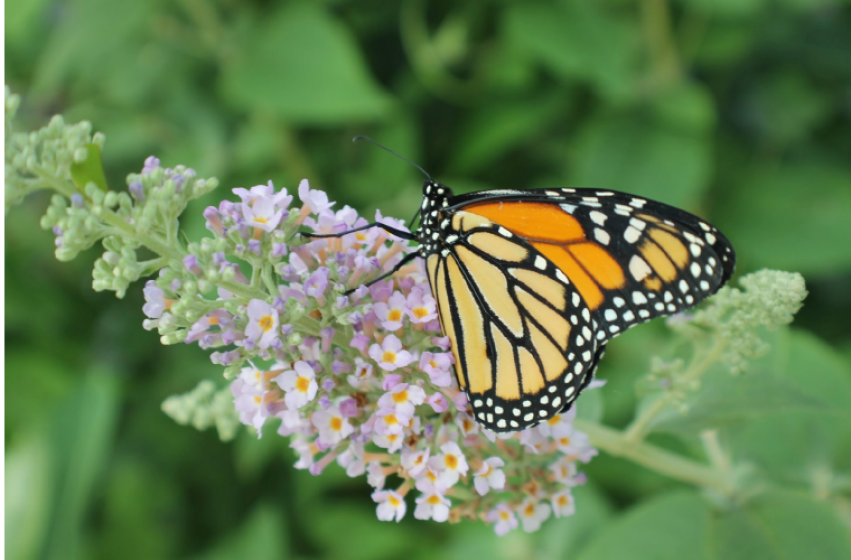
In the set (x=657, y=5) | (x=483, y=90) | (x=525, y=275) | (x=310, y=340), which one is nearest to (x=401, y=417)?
(x=310, y=340)

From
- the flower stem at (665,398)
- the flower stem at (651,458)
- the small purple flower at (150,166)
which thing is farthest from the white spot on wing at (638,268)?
the small purple flower at (150,166)

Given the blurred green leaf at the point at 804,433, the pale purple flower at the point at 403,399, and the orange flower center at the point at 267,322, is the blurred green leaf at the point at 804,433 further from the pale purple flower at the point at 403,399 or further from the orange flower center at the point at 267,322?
the orange flower center at the point at 267,322

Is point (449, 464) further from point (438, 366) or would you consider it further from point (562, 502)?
point (562, 502)

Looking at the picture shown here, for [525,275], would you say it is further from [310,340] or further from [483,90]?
[483,90]

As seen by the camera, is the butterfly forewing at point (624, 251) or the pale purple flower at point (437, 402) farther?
the butterfly forewing at point (624, 251)

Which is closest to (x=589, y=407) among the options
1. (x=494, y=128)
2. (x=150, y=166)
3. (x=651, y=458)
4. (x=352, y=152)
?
(x=651, y=458)

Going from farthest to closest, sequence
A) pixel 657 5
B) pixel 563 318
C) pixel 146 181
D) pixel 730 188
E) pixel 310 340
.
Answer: pixel 730 188, pixel 657 5, pixel 563 318, pixel 310 340, pixel 146 181
